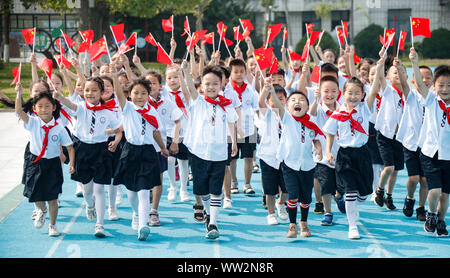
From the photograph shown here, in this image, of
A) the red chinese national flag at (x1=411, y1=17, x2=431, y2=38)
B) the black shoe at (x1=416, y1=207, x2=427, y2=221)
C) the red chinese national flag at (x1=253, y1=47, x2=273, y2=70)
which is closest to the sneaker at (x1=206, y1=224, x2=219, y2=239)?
the red chinese national flag at (x1=253, y1=47, x2=273, y2=70)

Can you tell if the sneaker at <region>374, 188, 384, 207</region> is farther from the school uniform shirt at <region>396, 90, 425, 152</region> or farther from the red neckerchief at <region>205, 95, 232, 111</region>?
the red neckerchief at <region>205, 95, 232, 111</region>

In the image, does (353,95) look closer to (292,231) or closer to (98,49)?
(292,231)

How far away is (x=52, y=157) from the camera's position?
21.2 feet

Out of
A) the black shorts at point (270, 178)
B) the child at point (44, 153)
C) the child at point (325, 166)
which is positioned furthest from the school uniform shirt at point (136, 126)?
the child at point (325, 166)

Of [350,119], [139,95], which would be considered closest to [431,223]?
[350,119]

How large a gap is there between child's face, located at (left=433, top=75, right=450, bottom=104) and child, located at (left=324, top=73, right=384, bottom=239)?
2.62 ft

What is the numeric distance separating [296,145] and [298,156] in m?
0.12

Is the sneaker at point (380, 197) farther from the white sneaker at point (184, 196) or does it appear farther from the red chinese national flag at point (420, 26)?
the white sneaker at point (184, 196)

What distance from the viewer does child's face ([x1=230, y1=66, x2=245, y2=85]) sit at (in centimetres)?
821

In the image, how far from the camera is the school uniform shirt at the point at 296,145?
6423 mm

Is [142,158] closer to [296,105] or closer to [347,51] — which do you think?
[296,105]

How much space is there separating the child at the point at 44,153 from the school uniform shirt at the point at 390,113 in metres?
3.88

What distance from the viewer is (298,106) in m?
6.45
